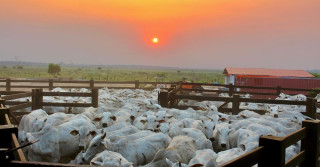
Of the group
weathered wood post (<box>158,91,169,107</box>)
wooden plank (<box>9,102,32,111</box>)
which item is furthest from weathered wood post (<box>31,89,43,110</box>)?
weathered wood post (<box>158,91,169,107</box>)

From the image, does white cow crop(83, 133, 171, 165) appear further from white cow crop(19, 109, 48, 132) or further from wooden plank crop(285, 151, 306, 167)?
wooden plank crop(285, 151, 306, 167)

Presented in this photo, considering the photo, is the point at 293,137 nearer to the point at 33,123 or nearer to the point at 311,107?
the point at 33,123

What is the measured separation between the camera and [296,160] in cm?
460

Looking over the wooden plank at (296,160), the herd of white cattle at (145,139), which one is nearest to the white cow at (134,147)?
the herd of white cattle at (145,139)

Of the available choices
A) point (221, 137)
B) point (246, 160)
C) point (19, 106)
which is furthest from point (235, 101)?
point (246, 160)

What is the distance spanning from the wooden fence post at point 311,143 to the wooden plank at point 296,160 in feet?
0.38

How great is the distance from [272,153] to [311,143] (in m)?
1.89

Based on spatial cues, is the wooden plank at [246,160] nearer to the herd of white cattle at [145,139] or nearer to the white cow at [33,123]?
the herd of white cattle at [145,139]

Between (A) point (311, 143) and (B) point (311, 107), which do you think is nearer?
(A) point (311, 143)

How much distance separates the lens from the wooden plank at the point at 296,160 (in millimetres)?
4288

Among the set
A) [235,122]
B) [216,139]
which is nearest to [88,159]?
[216,139]

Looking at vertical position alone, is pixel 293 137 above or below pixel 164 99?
above

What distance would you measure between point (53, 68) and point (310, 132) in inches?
3783

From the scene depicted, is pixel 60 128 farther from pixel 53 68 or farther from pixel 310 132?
pixel 53 68
